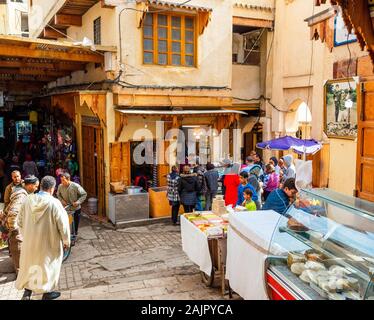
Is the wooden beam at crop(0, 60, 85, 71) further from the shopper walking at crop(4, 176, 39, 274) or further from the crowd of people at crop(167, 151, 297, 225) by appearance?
the shopper walking at crop(4, 176, 39, 274)

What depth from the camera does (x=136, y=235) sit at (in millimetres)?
11094

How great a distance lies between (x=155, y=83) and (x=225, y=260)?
753 centimetres

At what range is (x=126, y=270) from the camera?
27.2 ft

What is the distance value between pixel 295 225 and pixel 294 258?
55 cm

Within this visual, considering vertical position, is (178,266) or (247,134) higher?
(247,134)

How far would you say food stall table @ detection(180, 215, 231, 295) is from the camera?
6832 millimetres

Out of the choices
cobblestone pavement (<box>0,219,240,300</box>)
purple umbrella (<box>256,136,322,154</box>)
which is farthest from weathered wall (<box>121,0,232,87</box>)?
cobblestone pavement (<box>0,219,240,300</box>)

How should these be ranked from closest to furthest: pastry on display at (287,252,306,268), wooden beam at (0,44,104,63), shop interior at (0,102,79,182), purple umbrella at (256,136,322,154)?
1. pastry on display at (287,252,306,268)
2. wooden beam at (0,44,104,63)
3. purple umbrella at (256,136,322,154)
4. shop interior at (0,102,79,182)

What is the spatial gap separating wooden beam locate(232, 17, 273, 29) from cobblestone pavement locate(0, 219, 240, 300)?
27.1 feet

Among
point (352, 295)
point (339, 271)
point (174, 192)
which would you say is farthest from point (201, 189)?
point (352, 295)

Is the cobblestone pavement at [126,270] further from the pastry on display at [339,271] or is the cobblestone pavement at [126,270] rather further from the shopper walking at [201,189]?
the pastry on display at [339,271]
